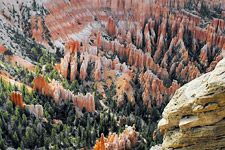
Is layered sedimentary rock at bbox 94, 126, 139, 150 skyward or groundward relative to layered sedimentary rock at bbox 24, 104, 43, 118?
groundward

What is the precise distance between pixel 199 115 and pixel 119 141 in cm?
2214

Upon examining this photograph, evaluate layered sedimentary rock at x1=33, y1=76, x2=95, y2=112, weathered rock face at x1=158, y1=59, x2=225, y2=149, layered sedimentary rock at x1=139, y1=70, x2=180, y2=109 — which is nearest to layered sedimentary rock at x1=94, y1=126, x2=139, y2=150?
layered sedimentary rock at x1=33, y1=76, x2=95, y2=112

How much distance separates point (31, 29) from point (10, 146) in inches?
1461

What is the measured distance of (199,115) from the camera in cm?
1181

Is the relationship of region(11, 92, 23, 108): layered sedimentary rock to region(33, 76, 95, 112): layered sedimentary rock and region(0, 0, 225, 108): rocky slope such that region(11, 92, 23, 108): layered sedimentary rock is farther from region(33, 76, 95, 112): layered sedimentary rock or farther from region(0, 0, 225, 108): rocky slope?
region(0, 0, 225, 108): rocky slope

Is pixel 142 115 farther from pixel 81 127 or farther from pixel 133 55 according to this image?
pixel 133 55

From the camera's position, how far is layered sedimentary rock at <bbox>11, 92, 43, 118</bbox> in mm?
35094

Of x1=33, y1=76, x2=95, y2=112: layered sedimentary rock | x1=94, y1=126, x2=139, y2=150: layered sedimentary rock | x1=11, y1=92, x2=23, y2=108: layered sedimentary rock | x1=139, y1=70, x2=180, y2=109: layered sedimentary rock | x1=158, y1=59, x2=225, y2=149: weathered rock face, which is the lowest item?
x1=139, y1=70, x2=180, y2=109: layered sedimentary rock

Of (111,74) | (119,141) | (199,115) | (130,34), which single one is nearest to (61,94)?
(119,141)

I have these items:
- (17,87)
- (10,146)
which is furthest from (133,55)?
(10,146)

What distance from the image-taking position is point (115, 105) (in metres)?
47.7

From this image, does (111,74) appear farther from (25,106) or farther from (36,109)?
(25,106)

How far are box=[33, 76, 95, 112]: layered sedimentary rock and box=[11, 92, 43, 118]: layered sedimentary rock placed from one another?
5.56m

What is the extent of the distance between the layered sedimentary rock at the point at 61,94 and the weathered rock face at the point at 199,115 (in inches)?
1165
